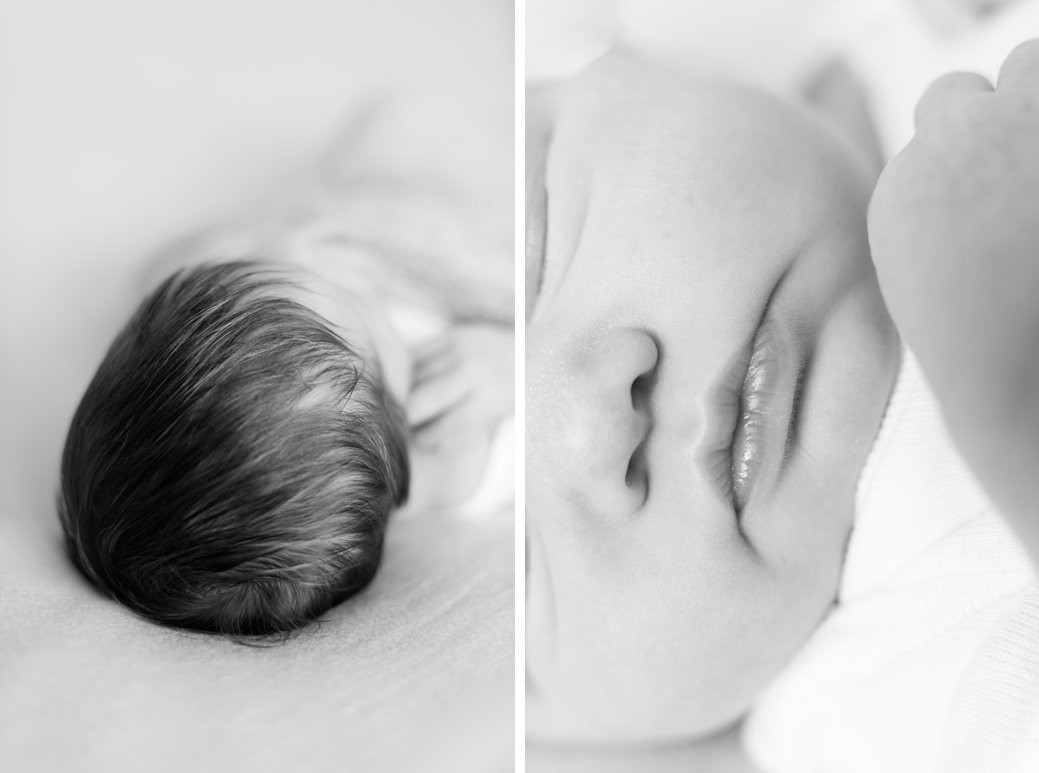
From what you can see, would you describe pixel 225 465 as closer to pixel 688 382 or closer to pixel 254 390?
pixel 254 390

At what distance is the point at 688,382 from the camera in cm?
57

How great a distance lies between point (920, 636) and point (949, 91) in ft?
1.28

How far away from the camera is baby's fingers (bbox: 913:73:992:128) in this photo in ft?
1.73

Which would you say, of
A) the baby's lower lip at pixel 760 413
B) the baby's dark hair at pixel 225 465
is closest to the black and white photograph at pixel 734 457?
the baby's lower lip at pixel 760 413

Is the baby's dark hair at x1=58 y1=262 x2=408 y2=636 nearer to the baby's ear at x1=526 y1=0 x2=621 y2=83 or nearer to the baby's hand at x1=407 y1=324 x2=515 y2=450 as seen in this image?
the baby's hand at x1=407 y1=324 x2=515 y2=450

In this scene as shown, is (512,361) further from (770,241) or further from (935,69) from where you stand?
(935,69)

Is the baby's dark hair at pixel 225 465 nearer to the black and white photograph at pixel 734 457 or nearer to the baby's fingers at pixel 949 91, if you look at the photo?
the black and white photograph at pixel 734 457

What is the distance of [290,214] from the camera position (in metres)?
0.67

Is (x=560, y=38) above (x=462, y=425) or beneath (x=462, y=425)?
above

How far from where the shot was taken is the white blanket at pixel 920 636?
0.56 meters

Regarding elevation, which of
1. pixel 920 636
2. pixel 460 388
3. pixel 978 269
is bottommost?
pixel 920 636

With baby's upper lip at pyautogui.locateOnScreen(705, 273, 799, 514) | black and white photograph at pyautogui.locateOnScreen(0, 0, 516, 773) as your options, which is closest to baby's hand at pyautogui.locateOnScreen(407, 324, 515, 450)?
black and white photograph at pyautogui.locateOnScreen(0, 0, 516, 773)

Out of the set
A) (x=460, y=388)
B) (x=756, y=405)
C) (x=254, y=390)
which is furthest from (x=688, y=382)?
(x=254, y=390)

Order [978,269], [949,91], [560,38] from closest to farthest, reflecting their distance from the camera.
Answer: [978,269] < [949,91] < [560,38]
